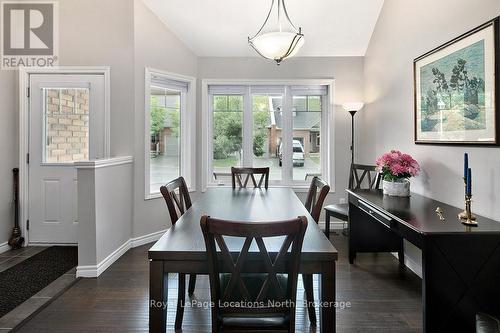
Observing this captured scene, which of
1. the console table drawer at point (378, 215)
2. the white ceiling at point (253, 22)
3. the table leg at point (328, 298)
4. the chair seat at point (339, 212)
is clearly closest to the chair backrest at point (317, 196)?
the console table drawer at point (378, 215)

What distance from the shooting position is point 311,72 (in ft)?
15.1

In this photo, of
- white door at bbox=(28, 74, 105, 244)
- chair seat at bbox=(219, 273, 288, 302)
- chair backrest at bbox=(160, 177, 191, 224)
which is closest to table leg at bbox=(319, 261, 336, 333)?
chair seat at bbox=(219, 273, 288, 302)

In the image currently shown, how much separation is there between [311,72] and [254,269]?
12.3 feet

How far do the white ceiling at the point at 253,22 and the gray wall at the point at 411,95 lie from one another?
240 mm

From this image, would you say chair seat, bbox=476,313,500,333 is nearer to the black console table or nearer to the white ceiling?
the black console table

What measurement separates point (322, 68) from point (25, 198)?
425 cm

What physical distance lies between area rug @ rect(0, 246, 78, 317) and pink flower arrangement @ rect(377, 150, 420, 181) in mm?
3262

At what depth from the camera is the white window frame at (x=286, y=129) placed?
4609 millimetres

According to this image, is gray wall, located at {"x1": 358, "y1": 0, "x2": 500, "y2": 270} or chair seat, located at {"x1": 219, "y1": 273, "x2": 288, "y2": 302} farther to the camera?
gray wall, located at {"x1": 358, "y1": 0, "x2": 500, "y2": 270}

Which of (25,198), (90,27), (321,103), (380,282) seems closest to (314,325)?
(380,282)

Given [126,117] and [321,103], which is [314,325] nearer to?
[126,117]

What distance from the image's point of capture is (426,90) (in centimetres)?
290

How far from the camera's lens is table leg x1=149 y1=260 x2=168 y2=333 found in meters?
1.45

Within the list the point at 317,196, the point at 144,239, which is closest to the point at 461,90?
the point at 317,196
